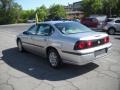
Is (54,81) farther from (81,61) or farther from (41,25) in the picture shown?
(41,25)

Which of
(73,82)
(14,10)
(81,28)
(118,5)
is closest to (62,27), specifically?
(81,28)

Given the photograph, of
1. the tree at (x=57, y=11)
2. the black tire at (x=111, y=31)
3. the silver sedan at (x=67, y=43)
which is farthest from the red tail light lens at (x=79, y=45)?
the tree at (x=57, y=11)

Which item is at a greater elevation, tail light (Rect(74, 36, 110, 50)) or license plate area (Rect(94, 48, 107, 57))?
tail light (Rect(74, 36, 110, 50))

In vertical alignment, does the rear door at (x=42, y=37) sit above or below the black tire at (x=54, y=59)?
above

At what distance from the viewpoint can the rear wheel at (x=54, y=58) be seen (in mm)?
6543

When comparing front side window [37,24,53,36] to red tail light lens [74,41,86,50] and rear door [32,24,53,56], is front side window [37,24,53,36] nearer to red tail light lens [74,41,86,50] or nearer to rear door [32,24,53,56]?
rear door [32,24,53,56]

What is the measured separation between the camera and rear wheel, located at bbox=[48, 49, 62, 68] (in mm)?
6543

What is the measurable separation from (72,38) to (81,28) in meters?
1.32

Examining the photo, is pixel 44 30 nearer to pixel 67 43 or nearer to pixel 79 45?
pixel 67 43

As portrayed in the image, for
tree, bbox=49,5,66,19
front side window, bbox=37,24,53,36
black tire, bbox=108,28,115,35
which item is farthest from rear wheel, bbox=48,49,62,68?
tree, bbox=49,5,66,19

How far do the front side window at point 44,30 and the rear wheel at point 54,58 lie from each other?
0.64 metres

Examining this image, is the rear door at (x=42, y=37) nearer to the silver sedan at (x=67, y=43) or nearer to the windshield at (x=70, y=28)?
the silver sedan at (x=67, y=43)

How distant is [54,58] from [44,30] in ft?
4.04

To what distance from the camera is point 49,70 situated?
22.1 feet
